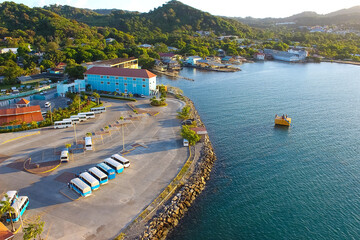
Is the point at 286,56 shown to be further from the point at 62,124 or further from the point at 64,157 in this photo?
the point at 64,157

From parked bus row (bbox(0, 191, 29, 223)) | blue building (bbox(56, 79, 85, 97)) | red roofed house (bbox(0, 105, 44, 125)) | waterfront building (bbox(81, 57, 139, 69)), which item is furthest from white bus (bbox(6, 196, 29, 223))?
waterfront building (bbox(81, 57, 139, 69))

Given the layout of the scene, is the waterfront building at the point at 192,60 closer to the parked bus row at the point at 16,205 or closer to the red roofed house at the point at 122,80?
the red roofed house at the point at 122,80

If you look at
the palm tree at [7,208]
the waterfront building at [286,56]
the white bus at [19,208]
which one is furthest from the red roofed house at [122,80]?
the waterfront building at [286,56]

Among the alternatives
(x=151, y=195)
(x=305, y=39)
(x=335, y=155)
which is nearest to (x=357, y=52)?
(x=305, y=39)

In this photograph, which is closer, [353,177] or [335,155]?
[353,177]

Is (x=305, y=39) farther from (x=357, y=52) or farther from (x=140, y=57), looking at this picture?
(x=140, y=57)

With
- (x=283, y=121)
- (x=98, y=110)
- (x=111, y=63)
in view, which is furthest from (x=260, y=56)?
(x=98, y=110)

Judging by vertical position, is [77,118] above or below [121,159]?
above
